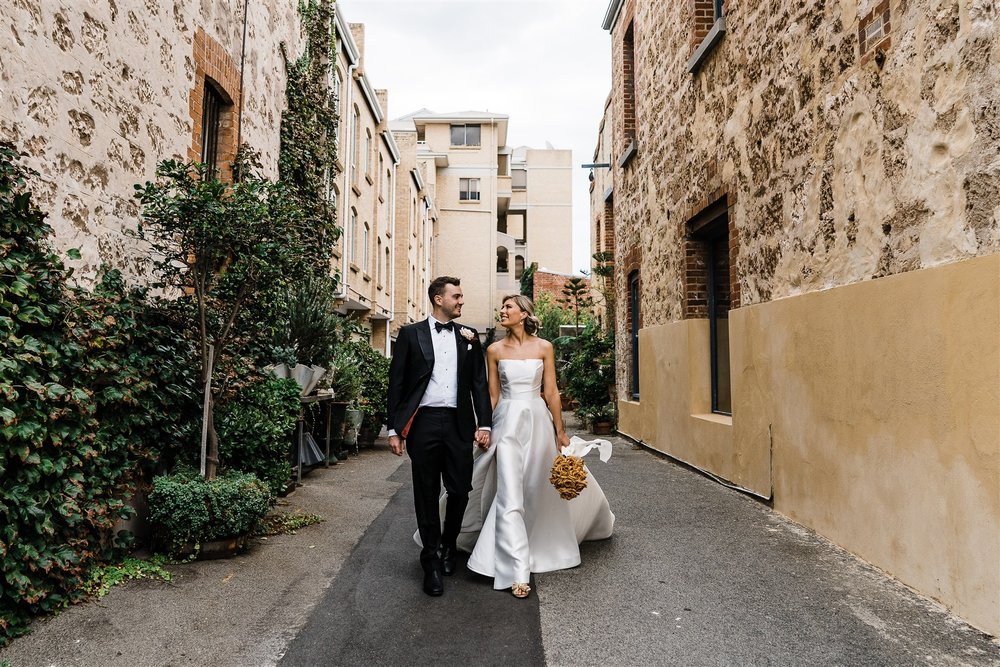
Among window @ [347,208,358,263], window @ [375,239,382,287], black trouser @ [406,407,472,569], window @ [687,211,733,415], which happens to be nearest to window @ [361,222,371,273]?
window @ [375,239,382,287]

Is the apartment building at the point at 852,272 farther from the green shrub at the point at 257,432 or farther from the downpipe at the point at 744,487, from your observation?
the green shrub at the point at 257,432

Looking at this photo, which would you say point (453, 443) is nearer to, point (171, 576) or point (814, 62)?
point (171, 576)

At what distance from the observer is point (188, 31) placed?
6.28 meters

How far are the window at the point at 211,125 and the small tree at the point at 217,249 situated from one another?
1801 millimetres

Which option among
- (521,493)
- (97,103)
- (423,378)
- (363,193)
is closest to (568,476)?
(521,493)

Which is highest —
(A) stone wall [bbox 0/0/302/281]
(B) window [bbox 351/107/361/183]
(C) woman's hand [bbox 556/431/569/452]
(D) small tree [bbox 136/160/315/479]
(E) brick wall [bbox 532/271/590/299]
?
(B) window [bbox 351/107/361/183]

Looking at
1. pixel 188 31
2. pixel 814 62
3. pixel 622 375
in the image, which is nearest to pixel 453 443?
pixel 814 62

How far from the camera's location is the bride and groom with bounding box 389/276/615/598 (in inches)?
170

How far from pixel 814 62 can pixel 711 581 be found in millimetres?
3945

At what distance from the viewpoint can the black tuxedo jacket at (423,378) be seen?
14.3 ft

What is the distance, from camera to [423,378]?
436 centimetres

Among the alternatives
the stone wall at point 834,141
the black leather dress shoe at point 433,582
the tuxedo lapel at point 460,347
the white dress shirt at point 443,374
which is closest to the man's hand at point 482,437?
the white dress shirt at point 443,374

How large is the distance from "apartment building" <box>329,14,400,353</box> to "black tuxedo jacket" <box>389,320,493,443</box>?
24.1ft

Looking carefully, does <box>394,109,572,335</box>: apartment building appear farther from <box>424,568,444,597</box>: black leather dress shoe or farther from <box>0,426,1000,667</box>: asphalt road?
<box>424,568,444,597</box>: black leather dress shoe
